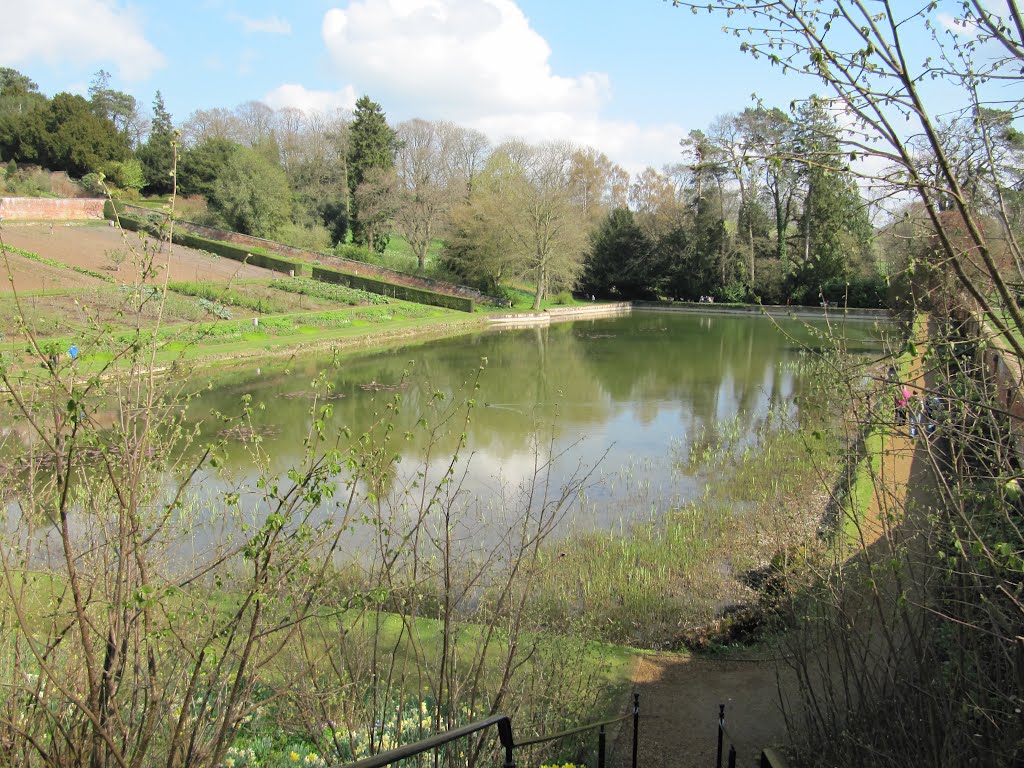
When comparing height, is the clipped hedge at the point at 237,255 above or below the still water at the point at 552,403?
above

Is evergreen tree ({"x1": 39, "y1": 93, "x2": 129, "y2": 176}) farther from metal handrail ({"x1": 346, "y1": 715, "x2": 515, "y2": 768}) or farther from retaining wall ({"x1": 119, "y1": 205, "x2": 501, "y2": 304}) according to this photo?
metal handrail ({"x1": 346, "y1": 715, "x2": 515, "y2": 768})

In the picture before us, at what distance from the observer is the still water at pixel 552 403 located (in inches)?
418

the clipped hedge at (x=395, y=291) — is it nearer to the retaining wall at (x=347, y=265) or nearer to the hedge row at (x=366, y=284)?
the hedge row at (x=366, y=284)

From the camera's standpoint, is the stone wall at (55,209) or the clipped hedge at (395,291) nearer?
the clipped hedge at (395,291)

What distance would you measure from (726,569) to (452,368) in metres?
14.4

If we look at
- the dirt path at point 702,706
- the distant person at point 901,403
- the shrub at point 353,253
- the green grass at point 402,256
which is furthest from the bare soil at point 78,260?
the distant person at point 901,403

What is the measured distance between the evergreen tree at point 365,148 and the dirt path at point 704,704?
42.6 metres

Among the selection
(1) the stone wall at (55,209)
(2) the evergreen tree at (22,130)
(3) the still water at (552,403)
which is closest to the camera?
(3) the still water at (552,403)

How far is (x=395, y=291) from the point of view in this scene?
1487 inches

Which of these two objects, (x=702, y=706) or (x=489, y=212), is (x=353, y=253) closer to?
(x=489, y=212)

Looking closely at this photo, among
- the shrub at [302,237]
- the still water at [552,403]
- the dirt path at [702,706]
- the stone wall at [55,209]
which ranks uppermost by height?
the stone wall at [55,209]

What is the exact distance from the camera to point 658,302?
1836 inches

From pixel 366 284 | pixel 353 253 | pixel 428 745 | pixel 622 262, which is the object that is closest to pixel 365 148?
pixel 353 253

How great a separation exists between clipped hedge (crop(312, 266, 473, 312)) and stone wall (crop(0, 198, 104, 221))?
→ 51.1 ft
